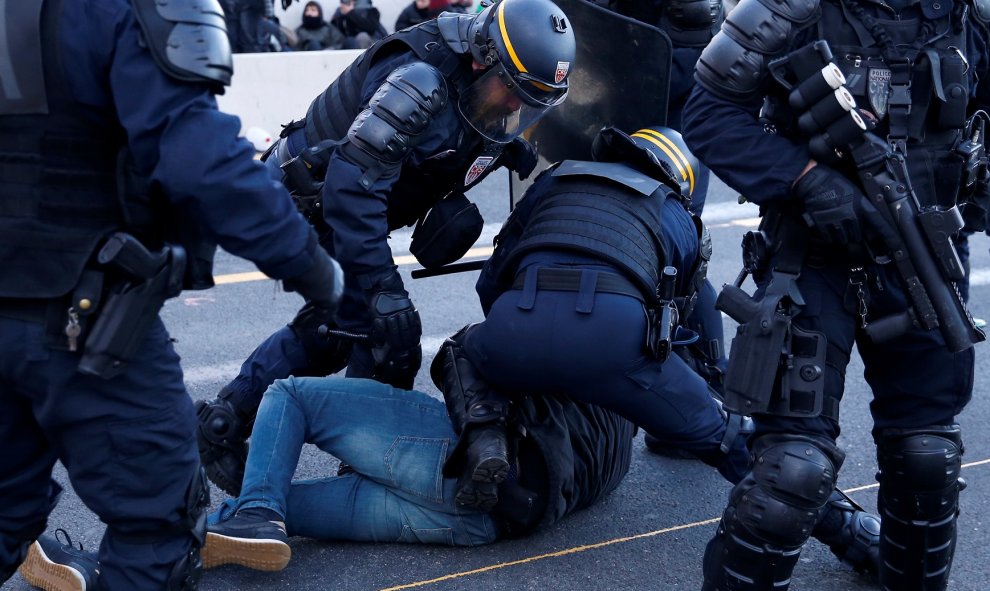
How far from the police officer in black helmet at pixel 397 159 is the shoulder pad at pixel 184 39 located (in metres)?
1.23

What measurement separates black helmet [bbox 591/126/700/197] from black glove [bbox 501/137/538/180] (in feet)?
1.34

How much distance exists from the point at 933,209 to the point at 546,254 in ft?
3.26

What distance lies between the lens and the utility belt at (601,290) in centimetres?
314

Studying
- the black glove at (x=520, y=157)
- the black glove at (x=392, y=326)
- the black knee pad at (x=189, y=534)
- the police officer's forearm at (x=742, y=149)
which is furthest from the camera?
the black glove at (x=520, y=157)

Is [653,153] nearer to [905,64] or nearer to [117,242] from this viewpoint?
[905,64]

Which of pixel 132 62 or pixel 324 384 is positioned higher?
pixel 132 62

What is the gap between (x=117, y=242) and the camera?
229 centimetres

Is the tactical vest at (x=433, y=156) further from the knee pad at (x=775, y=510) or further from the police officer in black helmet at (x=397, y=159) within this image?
the knee pad at (x=775, y=510)

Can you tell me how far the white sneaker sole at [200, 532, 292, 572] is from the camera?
307 centimetres

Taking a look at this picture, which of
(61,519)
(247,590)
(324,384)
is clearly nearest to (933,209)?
(324,384)

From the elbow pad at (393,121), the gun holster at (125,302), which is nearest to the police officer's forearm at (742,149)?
the elbow pad at (393,121)

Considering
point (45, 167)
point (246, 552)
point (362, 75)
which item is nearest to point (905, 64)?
point (362, 75)

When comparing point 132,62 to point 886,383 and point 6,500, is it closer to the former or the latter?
point 6,500

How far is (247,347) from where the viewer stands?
17.3ft
